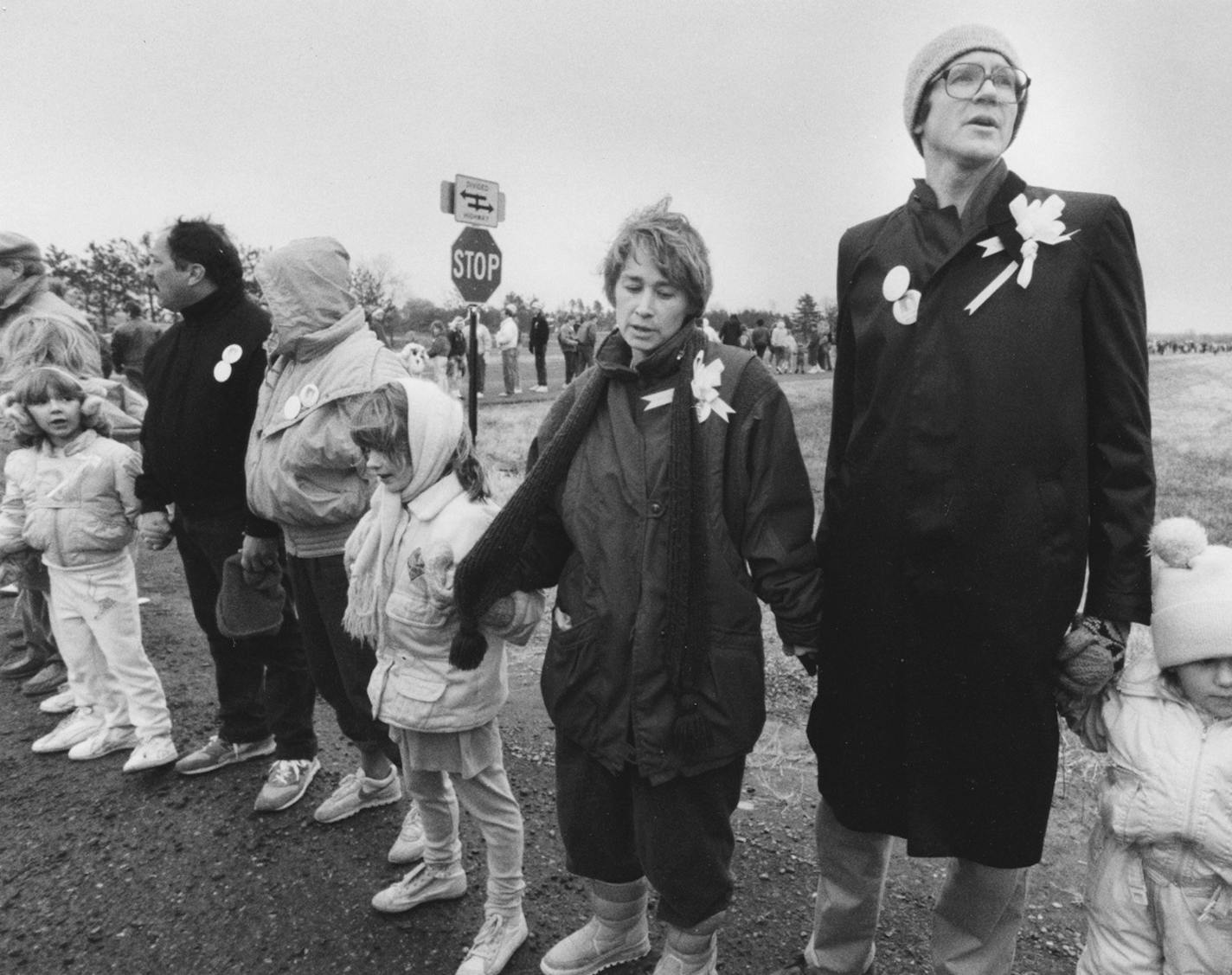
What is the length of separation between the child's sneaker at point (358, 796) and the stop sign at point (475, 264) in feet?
20.9

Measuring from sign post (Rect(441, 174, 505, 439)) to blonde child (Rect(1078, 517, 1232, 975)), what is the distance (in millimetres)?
7343

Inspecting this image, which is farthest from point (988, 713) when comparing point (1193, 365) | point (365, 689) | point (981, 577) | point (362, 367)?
point (1193, 365)

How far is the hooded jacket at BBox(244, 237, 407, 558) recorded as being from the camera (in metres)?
2.93

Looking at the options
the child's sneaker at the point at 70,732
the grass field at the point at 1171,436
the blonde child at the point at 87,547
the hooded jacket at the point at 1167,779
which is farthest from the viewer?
the grass field at the point at 1171,436

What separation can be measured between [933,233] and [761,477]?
709 mm

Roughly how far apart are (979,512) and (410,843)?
2.24m

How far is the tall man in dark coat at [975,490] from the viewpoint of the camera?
74.3 inches

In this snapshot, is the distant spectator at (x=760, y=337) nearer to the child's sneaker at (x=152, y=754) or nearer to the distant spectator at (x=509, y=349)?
the distant spectator at (x=509, y=349)

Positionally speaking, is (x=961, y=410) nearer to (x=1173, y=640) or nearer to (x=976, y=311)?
(x=976, y=311)

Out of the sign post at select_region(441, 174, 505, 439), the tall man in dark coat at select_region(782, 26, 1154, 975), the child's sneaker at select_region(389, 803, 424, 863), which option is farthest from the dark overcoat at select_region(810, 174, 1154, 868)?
the sign post at select_region(441, 174, 505, 439)

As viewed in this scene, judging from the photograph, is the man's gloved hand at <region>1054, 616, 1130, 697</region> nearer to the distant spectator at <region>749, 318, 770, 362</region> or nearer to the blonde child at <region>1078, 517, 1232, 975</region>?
the blonde child at <region>1078, 517, 1232, 975</region>

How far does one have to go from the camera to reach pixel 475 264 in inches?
355

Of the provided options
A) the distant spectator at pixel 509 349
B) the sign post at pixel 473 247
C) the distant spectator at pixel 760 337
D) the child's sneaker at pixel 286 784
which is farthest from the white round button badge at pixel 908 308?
the distant spectator at pixel 760 337

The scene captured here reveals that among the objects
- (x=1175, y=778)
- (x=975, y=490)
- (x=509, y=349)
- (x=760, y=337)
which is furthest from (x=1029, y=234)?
(x=760, y=337)
